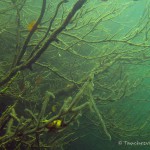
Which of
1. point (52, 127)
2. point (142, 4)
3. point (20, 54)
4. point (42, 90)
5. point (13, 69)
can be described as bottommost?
point (42, 90)

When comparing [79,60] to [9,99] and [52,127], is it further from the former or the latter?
[52,127]

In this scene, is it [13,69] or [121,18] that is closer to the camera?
[13,69]

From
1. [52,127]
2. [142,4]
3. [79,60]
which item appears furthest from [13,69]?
[142,4]

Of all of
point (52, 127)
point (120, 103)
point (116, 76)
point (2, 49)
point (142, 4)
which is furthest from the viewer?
point (142, 4)

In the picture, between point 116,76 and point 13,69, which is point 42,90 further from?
point 13,69

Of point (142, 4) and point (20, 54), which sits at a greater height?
point (142, 4)

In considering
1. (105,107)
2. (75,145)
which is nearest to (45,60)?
(105,107)

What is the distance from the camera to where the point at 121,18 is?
14.3m

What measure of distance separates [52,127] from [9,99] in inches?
135

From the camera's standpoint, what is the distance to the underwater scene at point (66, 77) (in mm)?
2053

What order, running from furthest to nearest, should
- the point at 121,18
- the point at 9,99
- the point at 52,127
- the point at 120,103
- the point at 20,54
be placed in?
the point at 121,18
the point at 120,103
the point at 9,99
the point at 20,54
the point at 52,127

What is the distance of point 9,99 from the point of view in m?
4.97

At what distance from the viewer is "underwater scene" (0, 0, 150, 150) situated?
2.05 meters

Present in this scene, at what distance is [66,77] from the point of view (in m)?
5.01
